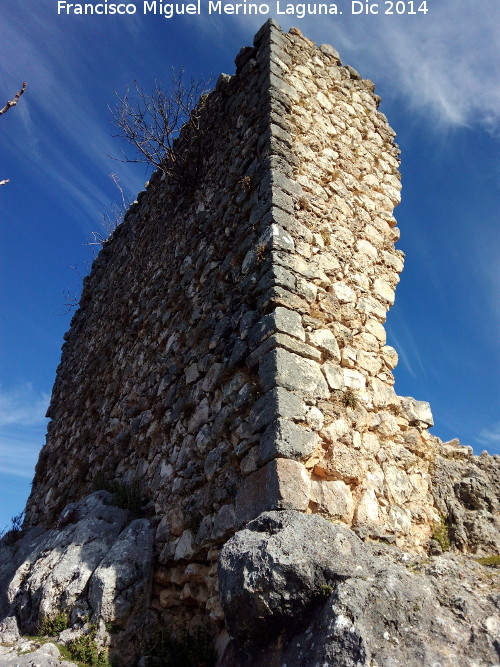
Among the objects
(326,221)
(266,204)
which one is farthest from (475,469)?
(266,204)

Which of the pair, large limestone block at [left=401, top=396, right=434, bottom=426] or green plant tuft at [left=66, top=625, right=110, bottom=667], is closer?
green plant tuft at [left=66, top=625, right=110, bottom=667]

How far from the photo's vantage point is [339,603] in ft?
6.84

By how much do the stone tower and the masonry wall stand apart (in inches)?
0.6

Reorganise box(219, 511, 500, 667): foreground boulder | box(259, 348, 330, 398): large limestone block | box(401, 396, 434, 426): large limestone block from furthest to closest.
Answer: box(401, 396, 434, 426): large limestone block → box(259, 348, 330, 398): large limestone block → box(219, 511, 500, 667): foreground boulder

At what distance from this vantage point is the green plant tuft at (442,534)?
11.1ft

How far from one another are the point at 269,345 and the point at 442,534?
5.31ft

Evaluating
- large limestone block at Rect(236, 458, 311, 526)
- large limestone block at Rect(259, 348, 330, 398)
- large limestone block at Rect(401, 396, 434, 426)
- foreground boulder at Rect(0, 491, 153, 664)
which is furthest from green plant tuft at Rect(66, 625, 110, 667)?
large limestone block at Rect(401, 396, 434, 426)

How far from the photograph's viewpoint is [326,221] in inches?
159

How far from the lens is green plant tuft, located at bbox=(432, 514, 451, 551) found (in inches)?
133

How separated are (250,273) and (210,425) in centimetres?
107

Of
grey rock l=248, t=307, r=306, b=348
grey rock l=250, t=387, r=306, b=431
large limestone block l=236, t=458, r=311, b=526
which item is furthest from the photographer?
grey rock l=248, t=307, r=306, b=348

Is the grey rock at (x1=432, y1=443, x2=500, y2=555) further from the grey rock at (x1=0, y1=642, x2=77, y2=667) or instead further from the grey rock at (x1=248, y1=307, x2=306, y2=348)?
the grey rock at (x1=0, y1=642, x2=77, y2=667)

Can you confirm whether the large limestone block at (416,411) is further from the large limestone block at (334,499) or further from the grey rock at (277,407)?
the grey rock at (277,407)

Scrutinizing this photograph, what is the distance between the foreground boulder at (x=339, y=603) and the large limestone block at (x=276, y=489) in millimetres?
152
